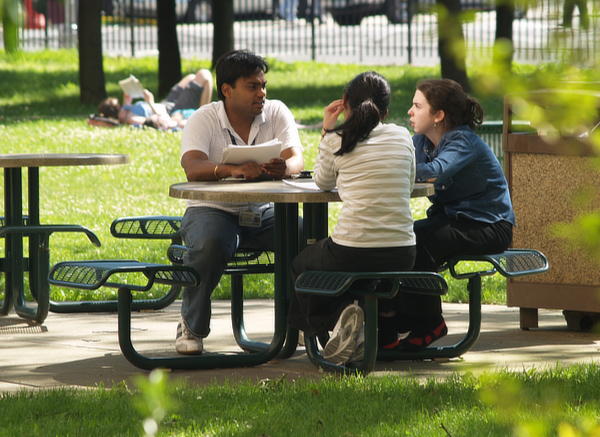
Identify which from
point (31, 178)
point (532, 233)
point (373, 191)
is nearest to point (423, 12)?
point (373, 191)

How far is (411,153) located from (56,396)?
194 cm

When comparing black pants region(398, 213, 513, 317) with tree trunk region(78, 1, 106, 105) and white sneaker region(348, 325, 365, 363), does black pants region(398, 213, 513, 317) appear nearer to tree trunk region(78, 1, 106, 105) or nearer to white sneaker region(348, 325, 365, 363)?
white sneaker region(348, 325, 365, 363)

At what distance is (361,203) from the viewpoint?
399cm

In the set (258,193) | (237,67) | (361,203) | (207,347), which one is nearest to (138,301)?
(207,347)

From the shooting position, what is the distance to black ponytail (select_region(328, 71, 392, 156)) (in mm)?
4055

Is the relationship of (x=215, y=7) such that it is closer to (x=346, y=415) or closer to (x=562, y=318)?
(x=562, y=318)

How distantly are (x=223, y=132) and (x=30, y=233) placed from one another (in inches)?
57.2

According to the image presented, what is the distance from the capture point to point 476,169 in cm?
469

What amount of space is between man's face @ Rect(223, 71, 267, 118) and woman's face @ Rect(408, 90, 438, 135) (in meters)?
0.86

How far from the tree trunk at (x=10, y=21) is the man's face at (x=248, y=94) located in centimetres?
440

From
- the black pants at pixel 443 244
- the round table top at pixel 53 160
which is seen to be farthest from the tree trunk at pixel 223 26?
the black pants at pixel 443 244

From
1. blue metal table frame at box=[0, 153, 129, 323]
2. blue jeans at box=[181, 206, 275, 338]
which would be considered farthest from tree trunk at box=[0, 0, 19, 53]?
blue metal table frame at box=[0, 153, 129, 323]

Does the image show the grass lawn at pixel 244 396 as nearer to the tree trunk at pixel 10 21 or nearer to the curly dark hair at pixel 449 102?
the tree trunk at pixel 10 21

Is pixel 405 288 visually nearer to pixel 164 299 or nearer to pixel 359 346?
pixel 359 346
